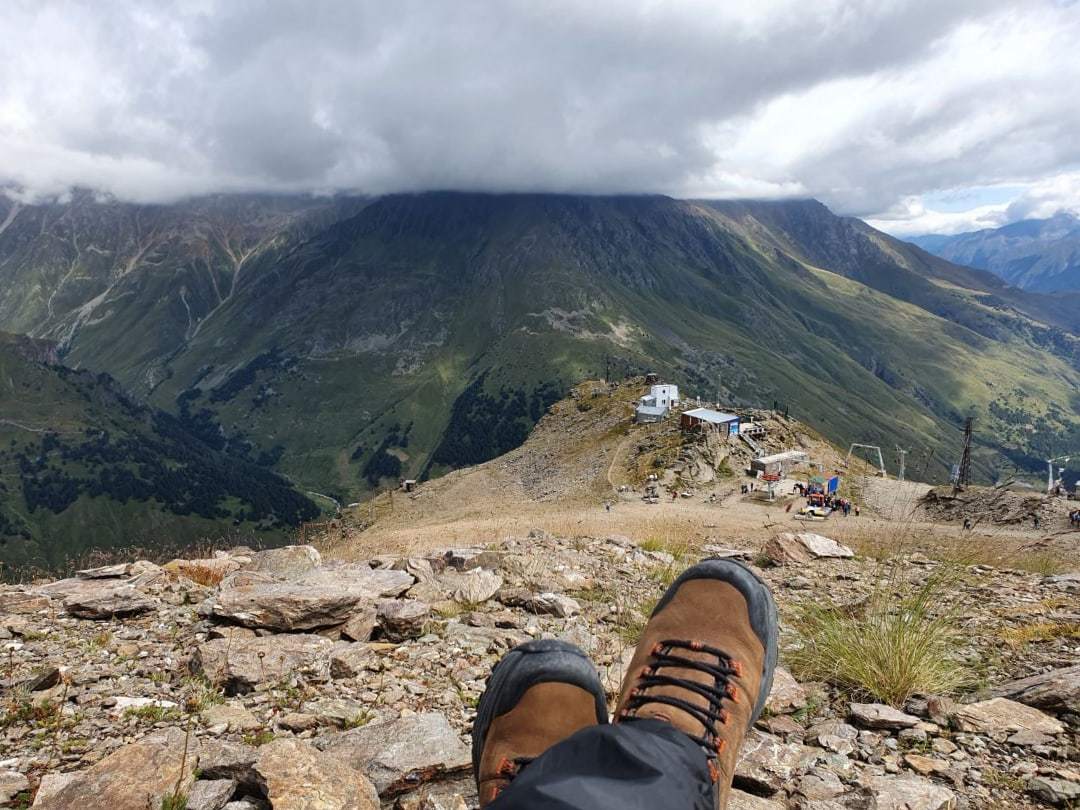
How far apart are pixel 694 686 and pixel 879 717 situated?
4.86 ft

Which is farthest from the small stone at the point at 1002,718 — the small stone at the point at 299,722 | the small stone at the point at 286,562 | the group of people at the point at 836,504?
the group of people at the point at 836,504

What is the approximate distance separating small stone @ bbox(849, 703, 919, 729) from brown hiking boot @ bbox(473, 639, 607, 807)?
1.85 meters

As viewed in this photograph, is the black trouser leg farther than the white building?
No

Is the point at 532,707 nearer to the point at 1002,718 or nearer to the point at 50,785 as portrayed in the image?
the point at 50,785

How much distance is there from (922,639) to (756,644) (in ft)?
5.20

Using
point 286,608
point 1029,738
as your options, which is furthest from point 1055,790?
point 286,608

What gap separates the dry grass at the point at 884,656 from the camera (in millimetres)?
4234

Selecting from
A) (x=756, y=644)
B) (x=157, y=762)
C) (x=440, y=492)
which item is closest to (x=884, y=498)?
(x=440, y=492)

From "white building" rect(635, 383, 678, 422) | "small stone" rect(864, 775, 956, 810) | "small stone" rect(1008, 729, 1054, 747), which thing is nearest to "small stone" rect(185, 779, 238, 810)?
"small stone" rect(864, 775, 956, 810)

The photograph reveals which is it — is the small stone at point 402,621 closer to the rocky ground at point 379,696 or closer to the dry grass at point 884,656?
the rocky ground at point 379,696

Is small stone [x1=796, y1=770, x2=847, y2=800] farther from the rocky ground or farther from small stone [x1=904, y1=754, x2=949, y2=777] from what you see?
small stone [x1=904, y1=754, x2=949, y2=777]

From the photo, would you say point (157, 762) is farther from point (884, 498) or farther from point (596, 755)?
point (884, 498)

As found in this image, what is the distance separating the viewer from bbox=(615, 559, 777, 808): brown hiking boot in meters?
3.26

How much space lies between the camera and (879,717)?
3.91m
